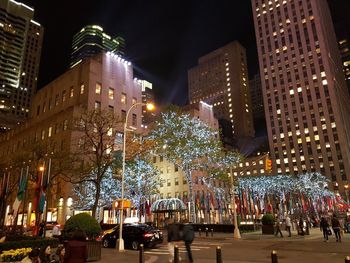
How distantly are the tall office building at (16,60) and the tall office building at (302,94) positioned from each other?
136 meters

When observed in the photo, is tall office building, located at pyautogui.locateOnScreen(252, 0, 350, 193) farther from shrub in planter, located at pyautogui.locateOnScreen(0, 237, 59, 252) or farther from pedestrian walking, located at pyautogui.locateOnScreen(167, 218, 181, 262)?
shrub in planter, located at pyautogui.locateOnScreen(0, 237, 59, 252)

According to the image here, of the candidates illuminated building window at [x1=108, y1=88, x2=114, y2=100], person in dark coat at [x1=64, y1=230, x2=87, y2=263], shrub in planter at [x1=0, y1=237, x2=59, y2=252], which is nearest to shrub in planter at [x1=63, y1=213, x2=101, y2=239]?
shrub in planter at [x1=0, y1=237, x2=59, y2=252]

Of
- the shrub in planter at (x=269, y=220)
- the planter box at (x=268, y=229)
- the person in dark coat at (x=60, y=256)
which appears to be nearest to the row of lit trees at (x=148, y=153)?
the shrub in planter at (x=269, y=220)

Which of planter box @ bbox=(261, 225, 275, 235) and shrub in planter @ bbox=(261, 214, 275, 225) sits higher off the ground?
shrub in planter @ bbox=(261, 214, 275, 225)

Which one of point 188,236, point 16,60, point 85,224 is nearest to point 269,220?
point 188,236

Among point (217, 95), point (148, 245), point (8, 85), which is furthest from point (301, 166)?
point (8, 85)

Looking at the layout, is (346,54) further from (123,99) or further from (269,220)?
(269,220)

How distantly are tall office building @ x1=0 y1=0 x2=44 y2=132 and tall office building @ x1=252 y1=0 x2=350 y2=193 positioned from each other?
136003 mm

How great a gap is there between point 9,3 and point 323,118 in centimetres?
19530

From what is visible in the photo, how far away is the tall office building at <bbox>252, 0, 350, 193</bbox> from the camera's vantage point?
418 ft

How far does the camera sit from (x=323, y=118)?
432 ft

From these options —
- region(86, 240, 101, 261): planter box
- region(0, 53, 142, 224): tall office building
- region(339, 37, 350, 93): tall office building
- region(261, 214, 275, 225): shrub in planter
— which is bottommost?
region(86, 240, 101, 261): planter box

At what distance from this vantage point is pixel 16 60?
187 metres

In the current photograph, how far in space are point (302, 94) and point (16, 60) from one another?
168m
